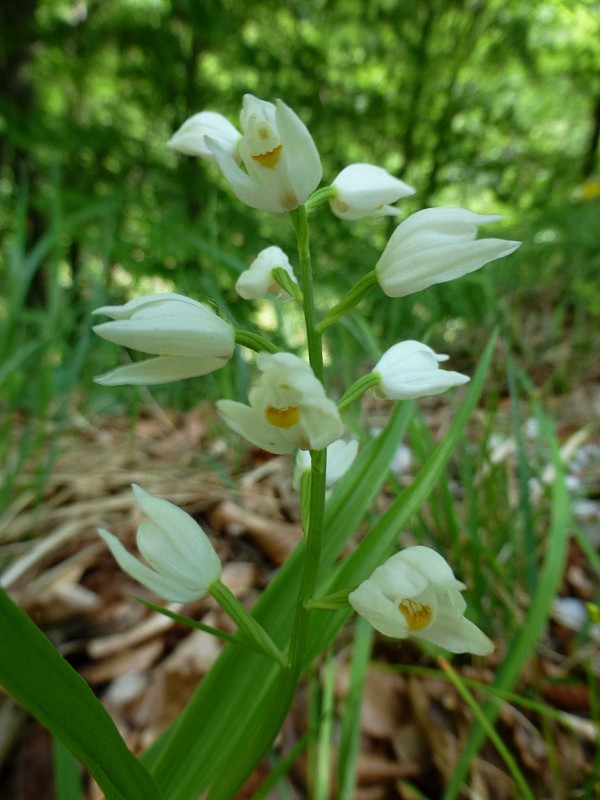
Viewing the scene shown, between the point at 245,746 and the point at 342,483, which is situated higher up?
the point at 342,483

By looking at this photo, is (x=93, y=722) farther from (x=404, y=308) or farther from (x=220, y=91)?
(x=220, y=91)

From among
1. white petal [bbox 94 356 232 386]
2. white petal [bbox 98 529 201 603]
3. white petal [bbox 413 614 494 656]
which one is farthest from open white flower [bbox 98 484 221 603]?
white petal [bbox 413 614 494 656]

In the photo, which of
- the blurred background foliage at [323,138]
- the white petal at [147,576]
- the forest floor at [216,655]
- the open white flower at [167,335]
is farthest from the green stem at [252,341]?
the blurred background foliage at [323,138]

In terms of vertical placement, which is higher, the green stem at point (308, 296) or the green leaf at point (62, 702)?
the green stem at point (308, 296)

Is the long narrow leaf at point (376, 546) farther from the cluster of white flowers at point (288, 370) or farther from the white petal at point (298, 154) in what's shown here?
the white petal at point (298, 154)

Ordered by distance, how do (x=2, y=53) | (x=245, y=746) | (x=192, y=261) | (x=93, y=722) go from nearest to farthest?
(x=93, y=722), (x=245, y=746), (x=192, y=261), (x=2, y=53)

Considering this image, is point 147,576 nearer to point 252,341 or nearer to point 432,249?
point 252,341

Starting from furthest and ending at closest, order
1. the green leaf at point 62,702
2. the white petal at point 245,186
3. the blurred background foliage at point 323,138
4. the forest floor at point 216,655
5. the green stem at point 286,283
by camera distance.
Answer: the blurred background foliage at point 323,138, the forest floor at point 216,655, the green stem at point 286,283, the white petal at point 245,186, the green leaf at point 62,702


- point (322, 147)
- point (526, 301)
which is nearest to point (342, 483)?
point (526, 301)
